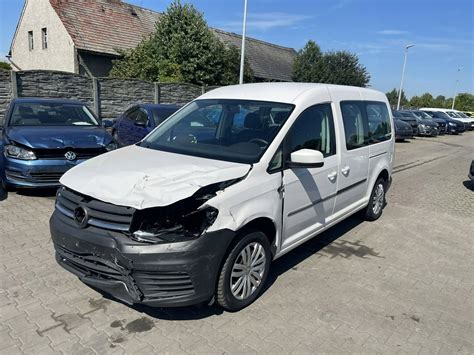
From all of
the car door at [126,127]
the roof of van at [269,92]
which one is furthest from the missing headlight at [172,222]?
the car door at [126,127]

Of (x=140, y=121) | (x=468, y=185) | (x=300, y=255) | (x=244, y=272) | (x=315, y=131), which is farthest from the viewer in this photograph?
(x=468, y=185)

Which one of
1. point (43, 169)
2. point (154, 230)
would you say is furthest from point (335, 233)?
point (43, 169)

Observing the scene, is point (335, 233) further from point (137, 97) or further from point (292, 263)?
point (137, 97)

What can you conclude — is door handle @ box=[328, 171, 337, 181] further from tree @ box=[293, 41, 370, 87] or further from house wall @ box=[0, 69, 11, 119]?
tree @ box=[293, 41, 370, 87]

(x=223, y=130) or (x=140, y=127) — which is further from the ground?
(x=223, y=130)

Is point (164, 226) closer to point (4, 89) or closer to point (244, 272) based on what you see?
point (244, 272)

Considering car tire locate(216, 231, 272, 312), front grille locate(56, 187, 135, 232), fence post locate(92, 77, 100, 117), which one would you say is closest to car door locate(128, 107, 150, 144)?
front grille locate(56, 187, 135, 232)

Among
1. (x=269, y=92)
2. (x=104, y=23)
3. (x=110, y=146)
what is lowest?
(x=110, y=146)

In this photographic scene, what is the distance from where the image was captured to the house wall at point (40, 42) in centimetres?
2336

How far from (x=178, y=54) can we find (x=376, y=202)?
59.6 ft

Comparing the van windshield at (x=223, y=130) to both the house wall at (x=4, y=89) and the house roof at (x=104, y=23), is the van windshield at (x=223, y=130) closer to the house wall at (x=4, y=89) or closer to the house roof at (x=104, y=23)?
the house wall at (x=4, y=89)

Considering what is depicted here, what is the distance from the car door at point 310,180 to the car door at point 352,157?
0.72 feet

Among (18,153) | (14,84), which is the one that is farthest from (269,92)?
(14,84)

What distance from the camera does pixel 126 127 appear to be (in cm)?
962
